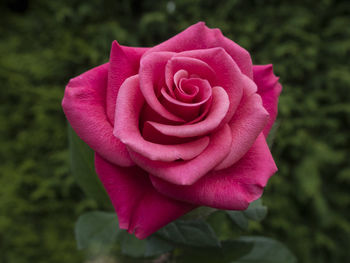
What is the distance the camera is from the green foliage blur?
1245mm

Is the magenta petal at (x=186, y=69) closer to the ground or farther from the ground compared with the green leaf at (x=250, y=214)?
farther from the ground

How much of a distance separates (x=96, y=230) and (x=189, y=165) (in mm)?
278

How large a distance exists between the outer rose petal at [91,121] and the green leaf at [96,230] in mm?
229

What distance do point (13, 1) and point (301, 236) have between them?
5.41ft

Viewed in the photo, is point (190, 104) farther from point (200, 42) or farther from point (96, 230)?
point (96, 230)

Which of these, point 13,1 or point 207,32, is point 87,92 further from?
point 13,1

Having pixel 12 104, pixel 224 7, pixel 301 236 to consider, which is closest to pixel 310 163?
pixel 301 236

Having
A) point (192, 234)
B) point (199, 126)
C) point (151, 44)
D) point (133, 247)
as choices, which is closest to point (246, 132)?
point (199, 126)

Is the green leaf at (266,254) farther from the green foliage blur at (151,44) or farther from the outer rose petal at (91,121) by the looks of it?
the green foliage blur at (151,44)

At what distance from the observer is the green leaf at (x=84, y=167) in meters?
0.45

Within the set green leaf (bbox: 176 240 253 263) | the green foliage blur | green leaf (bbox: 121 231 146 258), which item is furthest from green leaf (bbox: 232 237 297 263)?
the green foliage blur

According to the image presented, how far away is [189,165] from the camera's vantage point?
25cm

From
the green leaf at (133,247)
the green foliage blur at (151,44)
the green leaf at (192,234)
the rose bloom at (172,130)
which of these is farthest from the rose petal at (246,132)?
the green foliage blur at (151,44)

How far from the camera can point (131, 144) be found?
9.3 inches
